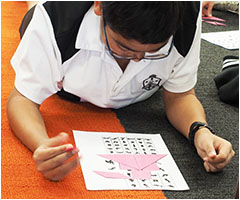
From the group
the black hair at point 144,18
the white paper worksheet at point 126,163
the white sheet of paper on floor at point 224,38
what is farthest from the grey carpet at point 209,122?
the black hair at point 144,18

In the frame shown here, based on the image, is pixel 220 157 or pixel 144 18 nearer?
pixel 144 18

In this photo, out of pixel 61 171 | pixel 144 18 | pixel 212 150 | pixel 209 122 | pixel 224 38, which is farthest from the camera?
pixel 224 38

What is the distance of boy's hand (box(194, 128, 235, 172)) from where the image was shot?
1.04 m

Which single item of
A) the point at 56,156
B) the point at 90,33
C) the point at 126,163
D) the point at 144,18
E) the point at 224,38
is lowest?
the point at 224,38

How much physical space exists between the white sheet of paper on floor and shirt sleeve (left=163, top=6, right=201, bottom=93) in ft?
2.57

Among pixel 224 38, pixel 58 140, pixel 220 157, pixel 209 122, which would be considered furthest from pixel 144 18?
pixel 224 38

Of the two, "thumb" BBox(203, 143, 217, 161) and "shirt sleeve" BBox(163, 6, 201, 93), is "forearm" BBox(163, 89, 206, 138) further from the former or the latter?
"thumb" BBox(203, 143, 217, 161)

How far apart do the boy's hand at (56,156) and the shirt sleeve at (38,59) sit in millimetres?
230

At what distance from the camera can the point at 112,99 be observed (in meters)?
1.26

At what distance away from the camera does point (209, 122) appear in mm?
1387

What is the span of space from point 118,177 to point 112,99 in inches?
11.9

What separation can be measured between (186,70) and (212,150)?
0.97ft

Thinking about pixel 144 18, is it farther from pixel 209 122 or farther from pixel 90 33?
pixel 209 122

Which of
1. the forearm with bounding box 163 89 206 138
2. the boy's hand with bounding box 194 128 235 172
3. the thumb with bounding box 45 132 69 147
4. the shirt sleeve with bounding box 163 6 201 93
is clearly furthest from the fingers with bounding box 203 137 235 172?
the thumb with bounding box 45 132 69 147
